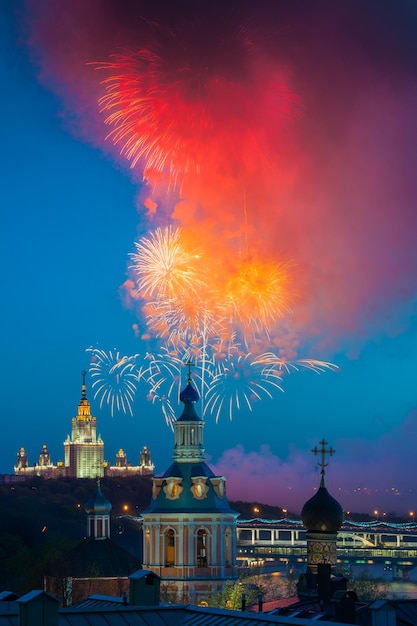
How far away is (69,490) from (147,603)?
407ft

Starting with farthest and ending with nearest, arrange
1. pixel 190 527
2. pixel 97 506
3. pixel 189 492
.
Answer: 1. pixel 97 506
2. pixel 189 492
3. pixel 190 527

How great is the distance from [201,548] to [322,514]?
16.3m

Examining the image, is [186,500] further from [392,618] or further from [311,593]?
[392,618]

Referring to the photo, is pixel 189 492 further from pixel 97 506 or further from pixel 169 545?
pixel 97 506

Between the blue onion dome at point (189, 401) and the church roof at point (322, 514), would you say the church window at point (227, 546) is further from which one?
the church roof at point (322, 514)

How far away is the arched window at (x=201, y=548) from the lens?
6625 centimetres

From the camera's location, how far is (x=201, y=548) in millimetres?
66750

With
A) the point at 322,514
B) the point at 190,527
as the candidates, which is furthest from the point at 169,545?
the point at 322,514

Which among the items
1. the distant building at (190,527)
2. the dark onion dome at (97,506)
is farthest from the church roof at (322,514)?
the dark onion dome at (97,506)

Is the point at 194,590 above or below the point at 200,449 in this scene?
below

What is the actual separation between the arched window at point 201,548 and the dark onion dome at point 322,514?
14.9 meters

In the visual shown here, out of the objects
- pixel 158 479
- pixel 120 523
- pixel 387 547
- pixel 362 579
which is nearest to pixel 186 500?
pixel 158 479

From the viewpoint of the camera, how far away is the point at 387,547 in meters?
142

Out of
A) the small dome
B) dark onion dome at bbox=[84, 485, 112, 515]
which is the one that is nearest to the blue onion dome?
the small dome
